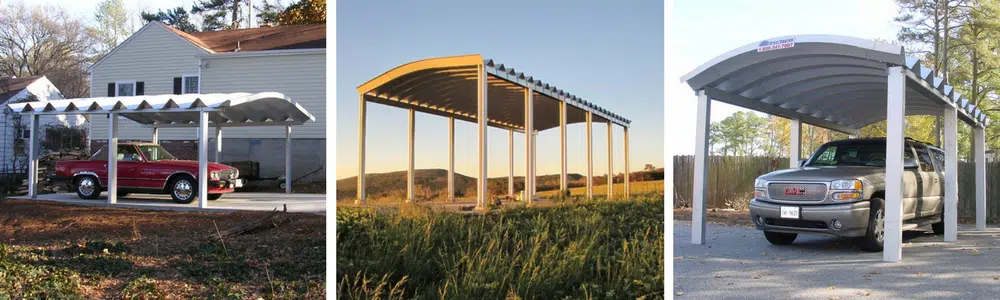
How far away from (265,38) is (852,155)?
36.9 feet

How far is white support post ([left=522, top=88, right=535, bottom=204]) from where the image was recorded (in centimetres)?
270

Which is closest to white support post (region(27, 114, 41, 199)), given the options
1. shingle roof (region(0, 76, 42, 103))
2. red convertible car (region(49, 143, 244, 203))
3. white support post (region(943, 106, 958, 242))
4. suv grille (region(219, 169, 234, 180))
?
red convertible car (region(49, 143, 244, 203))

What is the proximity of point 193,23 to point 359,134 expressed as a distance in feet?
48.9

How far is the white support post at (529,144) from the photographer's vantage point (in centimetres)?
270

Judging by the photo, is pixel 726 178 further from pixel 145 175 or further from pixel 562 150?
pixel 562 150

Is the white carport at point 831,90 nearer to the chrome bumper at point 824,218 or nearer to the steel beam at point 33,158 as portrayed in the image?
the chrome bumper at point 824,218

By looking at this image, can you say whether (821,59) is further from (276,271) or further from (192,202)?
(192,202)

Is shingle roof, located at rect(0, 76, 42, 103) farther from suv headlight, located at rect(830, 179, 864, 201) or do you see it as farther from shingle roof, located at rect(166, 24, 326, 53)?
suv headlight, located at rect(830, 179, 864, 201)

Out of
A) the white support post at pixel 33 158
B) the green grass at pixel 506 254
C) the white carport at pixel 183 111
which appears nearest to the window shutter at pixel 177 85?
the white carport at pixel 183 111

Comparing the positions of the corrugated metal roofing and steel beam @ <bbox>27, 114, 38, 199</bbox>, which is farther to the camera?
steel beam @ <bbox>27, 114, 38, 199</bbox>

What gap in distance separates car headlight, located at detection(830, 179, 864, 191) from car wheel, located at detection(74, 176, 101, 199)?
1207 cm

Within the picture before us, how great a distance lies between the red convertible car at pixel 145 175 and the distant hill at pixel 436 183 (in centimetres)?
968

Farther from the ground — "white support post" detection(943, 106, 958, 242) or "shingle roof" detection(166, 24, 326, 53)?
"shingle roof" detection(166, 24, 326, 53)

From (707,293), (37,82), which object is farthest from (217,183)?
(707,293)
